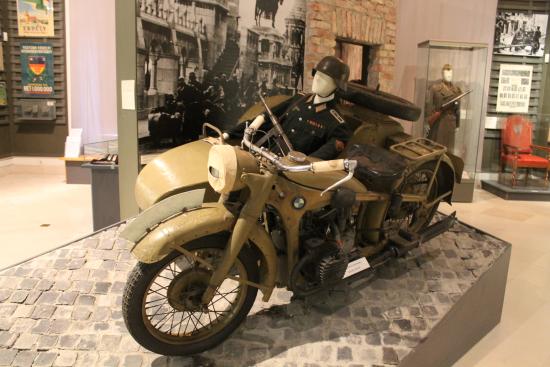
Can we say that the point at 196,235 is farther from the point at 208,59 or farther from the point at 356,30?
the point at 356,30

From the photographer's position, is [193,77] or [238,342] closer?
[238,342]

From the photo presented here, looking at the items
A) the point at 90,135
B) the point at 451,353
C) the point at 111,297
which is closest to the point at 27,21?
the point at 90,135

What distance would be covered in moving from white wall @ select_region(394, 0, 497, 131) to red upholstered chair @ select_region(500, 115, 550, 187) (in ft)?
4.46

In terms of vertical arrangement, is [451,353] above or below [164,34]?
below

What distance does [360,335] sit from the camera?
8.86ft

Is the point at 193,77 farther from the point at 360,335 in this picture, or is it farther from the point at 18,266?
the point at 360,335

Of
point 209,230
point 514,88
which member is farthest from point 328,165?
point 514,88

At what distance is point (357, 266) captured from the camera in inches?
116

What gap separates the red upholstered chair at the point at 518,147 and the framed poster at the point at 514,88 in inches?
15.2

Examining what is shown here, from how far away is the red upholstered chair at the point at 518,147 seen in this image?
7071 millimetres

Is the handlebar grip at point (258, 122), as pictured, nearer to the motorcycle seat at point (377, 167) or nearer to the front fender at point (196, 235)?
the motorcycle seat at point (377, 167)

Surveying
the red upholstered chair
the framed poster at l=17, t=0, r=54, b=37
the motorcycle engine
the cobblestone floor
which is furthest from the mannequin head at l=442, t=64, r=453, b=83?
the framed poster at l=17, t=0, r=54, b=37

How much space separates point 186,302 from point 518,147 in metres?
6.45

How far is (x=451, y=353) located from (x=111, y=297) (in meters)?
2.13
